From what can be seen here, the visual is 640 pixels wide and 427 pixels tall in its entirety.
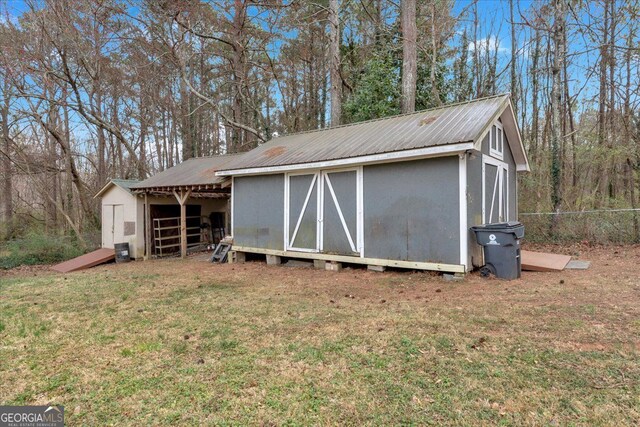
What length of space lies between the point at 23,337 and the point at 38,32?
1383 centimetres

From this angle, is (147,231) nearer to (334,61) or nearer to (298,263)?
(298,263)

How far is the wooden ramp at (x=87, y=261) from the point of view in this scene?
10.0m

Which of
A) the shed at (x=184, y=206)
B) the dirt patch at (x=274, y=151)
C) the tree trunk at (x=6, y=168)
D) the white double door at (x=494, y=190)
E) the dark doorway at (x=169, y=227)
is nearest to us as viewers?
the white double door at (x=494, y=190)

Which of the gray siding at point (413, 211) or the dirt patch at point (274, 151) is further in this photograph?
the dirt patch at point (274, 151)

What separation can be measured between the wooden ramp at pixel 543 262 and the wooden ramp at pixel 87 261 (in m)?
11.7

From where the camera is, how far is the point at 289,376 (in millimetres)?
2650

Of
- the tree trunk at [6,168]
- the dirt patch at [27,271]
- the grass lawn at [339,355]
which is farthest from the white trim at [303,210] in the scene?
the tree trunk at [6,168]

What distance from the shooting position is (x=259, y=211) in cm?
877

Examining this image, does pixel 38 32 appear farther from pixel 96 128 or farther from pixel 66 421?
pixel 66 421

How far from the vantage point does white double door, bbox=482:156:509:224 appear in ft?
22.6

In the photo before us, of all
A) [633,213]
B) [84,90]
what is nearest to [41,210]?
[84,90]

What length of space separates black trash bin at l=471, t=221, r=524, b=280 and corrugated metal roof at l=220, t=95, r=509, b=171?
1.59 metres

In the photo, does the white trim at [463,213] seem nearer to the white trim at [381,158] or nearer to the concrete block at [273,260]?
the white trim at [381,158]

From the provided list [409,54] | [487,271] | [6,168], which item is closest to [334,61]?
[409,54]
